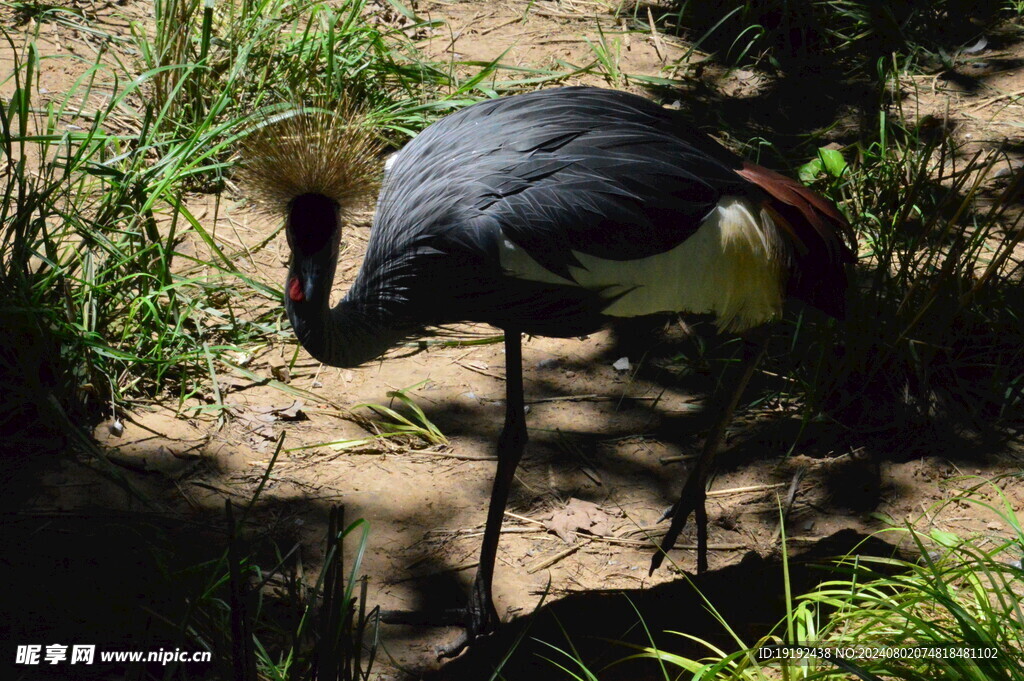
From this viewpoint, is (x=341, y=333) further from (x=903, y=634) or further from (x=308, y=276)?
(x=903, y=634)

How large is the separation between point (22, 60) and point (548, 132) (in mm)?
2613

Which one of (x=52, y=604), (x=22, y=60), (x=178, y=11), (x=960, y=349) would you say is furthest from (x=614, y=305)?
(x=22, y=60)

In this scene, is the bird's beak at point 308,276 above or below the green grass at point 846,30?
below

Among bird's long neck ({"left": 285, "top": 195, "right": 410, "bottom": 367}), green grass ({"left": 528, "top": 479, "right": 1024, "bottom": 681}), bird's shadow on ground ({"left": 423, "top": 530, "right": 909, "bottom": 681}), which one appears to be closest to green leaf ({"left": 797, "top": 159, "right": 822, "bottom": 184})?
bird's shadow on ground ({"left": 423, "top": 530, "right": 909, "bottom": 681})

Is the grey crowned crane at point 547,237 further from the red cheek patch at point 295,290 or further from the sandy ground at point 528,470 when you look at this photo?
the sandy ground at point 528,470

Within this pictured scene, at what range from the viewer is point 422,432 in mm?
3375

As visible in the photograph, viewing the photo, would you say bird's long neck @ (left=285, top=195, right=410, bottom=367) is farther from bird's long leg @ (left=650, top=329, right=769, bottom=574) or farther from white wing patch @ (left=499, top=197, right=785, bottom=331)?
Result: bird's long leg @ (left=650, top=329, right=769, bottom=574)

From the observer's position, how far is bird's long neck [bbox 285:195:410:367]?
2797 millimetres

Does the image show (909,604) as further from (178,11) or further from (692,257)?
(178,11)

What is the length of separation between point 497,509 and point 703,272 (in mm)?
889

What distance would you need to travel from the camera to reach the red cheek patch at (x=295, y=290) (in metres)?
A: 2.80

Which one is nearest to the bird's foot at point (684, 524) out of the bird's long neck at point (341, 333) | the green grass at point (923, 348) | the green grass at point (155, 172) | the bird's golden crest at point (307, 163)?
the green grass at point (923, 348)

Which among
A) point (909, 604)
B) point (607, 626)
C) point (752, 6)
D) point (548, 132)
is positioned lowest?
point (607, 626)

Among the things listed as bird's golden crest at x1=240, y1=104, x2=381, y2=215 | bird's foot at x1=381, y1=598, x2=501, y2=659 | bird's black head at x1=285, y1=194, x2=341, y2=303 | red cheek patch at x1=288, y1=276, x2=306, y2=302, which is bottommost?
bird's foot at x1=381, y1=598, x2=501, y2=659
